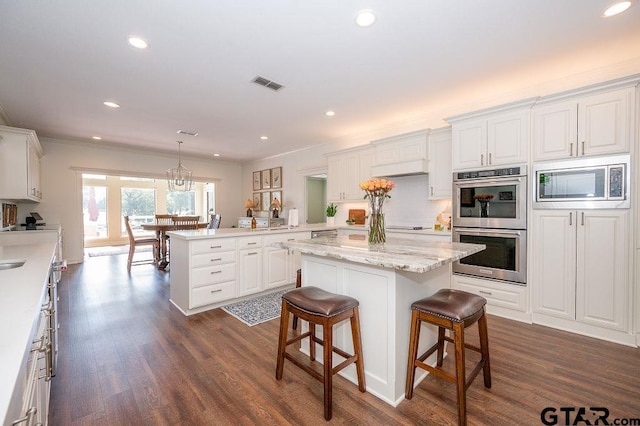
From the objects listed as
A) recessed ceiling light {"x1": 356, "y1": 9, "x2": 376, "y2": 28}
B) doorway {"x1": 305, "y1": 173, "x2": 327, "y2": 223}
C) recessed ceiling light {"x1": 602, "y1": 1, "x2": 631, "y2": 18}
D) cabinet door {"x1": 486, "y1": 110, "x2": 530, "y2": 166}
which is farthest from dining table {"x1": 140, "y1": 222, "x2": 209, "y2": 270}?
recessed ceiling light {"x1": 602, "y1": 1, "x2": 631, "y2": 18}

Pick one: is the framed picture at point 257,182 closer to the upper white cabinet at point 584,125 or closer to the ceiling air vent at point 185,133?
the ceiling air vent at point 185,133

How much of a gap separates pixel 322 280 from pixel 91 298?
358 cm

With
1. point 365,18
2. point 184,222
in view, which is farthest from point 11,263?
point 184,222

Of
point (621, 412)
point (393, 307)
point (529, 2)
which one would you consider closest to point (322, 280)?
point (393, 307)

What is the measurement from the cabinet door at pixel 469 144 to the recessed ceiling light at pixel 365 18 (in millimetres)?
1904

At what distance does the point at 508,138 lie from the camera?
10.2 ft

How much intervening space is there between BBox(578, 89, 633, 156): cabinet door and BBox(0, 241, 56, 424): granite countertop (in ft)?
12.9

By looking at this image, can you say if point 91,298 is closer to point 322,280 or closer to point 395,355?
point 322,280

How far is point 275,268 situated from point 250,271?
407 millimetres

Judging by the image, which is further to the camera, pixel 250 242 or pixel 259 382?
pixel 250 242

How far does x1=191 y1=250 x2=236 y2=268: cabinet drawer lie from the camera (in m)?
3.28

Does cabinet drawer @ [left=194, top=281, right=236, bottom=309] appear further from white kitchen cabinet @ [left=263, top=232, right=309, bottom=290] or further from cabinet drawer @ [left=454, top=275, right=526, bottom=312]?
cabinet drawer @ [left=454, top=275, right=526, bottom=312]

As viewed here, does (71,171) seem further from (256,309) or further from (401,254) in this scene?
(401,254)

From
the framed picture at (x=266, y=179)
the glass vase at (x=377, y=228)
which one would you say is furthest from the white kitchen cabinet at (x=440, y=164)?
the framed picture at (x=266, y=179)
